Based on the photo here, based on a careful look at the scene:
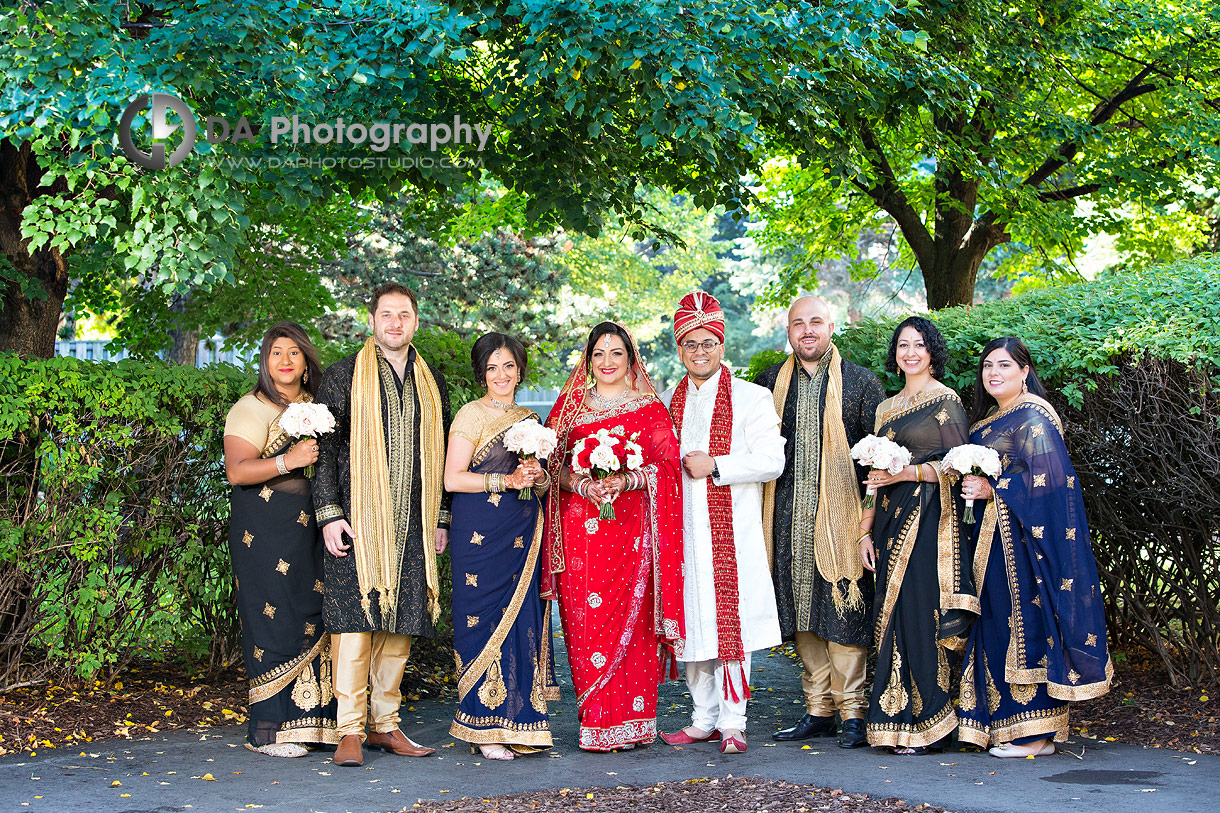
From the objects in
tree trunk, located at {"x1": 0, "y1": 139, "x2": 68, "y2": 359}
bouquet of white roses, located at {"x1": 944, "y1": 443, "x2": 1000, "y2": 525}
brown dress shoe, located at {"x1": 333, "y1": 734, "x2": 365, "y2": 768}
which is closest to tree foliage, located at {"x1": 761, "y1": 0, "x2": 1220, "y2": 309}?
bouquet of white roses, located at {"x1": 944, "y1": 443, "x2": 1000, "y2": 525}

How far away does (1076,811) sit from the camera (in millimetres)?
4148

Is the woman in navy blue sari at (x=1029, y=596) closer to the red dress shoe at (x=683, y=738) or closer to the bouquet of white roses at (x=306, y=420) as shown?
the red dress shoe at (x=683, y=738)

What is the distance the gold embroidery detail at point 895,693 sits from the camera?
16.6 ft

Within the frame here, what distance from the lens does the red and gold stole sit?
5234 mm

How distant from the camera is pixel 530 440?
193 inches

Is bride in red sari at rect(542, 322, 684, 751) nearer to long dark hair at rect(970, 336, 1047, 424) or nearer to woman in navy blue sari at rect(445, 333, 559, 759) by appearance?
woman in navy blue sari at rect(445, 333, 559, 759)

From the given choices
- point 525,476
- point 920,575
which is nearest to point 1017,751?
point 920,575

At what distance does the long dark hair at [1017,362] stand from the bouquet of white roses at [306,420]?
313cm

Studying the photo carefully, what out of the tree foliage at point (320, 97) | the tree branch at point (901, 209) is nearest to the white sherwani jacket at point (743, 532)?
the tree foliage at point (320, 97)

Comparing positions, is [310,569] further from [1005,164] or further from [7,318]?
[1005,164]

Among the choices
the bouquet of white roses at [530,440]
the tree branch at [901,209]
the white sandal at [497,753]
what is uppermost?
the tree branch at [901,209]

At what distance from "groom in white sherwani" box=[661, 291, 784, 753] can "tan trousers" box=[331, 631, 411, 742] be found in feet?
4.45

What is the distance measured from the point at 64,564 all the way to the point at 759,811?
3.64 m

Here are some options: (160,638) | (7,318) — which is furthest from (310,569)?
(7,318)
